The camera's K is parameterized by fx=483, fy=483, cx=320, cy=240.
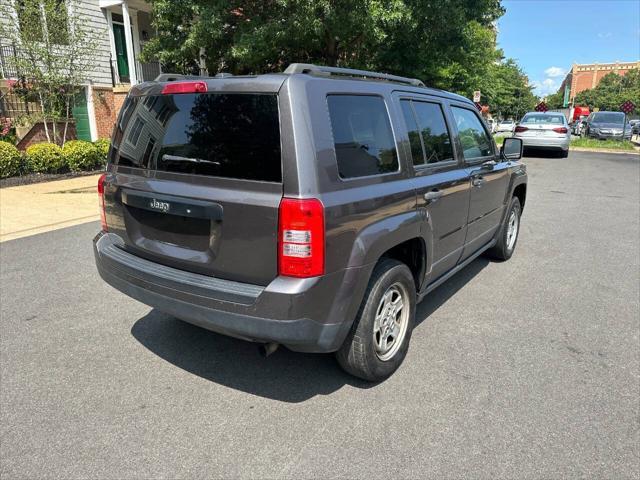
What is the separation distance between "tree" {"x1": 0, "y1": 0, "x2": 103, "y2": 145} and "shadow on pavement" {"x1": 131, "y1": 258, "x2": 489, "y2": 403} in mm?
11740

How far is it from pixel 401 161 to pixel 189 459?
6.90 feet

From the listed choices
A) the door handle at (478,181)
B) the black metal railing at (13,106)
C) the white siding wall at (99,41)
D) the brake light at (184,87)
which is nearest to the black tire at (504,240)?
the door handle at (478,181)

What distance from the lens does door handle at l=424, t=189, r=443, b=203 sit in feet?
10.7

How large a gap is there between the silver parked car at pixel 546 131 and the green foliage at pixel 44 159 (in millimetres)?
14970

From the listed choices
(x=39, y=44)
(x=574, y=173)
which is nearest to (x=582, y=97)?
(x=574, y=173)

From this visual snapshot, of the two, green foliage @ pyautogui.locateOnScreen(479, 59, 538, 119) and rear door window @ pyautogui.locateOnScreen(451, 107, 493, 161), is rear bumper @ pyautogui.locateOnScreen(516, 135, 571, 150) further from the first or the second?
green foliage @ pyautogui.locateOnScreen(479, 59, 538, 119)

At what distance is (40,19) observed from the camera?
12375 millimetres

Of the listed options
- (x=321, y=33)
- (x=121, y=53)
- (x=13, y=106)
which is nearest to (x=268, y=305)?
(x=321, y=33)

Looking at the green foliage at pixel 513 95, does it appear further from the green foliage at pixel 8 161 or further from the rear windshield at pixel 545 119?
the green foliage at pixel 8 161

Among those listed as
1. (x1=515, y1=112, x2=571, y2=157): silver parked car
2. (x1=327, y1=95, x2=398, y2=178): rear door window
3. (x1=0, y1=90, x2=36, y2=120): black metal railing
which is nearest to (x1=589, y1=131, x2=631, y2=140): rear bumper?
(x1=515, y1=112, x2=571, y2=157): silver parked car

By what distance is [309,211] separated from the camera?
238cm

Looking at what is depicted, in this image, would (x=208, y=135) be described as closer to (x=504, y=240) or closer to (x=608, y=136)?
(x=504, y=240)

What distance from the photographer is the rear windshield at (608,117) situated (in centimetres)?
2558

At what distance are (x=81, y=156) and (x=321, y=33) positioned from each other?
6833 millimetres
